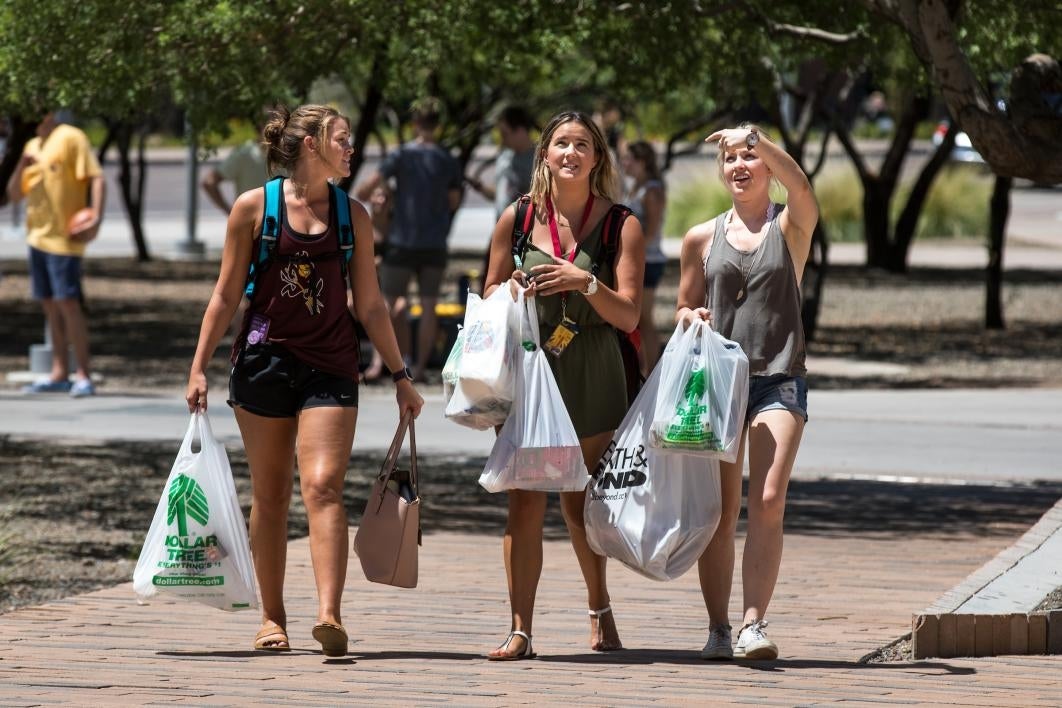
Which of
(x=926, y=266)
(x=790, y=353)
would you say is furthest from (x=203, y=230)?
(x=790, y=353)

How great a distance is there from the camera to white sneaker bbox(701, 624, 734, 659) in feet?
19.8

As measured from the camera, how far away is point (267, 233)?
6.02m

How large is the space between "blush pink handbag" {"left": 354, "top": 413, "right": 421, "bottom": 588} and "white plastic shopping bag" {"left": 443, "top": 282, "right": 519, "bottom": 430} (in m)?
0.24

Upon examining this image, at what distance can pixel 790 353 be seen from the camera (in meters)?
6.00

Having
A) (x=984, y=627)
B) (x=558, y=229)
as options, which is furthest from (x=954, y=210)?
(x=558, y=229)

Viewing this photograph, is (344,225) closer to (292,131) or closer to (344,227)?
(344,227)

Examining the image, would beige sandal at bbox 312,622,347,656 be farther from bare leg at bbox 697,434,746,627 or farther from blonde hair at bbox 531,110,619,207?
blonde hair at bbox 531,110,619,207

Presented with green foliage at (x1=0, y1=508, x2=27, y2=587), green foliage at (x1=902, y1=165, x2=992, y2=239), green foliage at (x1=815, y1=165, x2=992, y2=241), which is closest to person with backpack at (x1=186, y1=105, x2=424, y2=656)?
green foliage at (x1=0, y1=508, x2=27, y2=587)

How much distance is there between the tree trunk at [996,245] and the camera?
1807 centimetres

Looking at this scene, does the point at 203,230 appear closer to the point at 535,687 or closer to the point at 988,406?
the point at 988,406

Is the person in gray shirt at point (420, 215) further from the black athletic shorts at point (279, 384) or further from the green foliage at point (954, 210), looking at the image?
the green foliage at point (954, 210)

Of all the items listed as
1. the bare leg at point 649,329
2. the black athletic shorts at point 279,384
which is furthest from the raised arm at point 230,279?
the bare leg at point 649,329

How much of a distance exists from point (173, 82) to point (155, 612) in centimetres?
370

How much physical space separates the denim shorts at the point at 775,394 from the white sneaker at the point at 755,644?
0.62 meters
